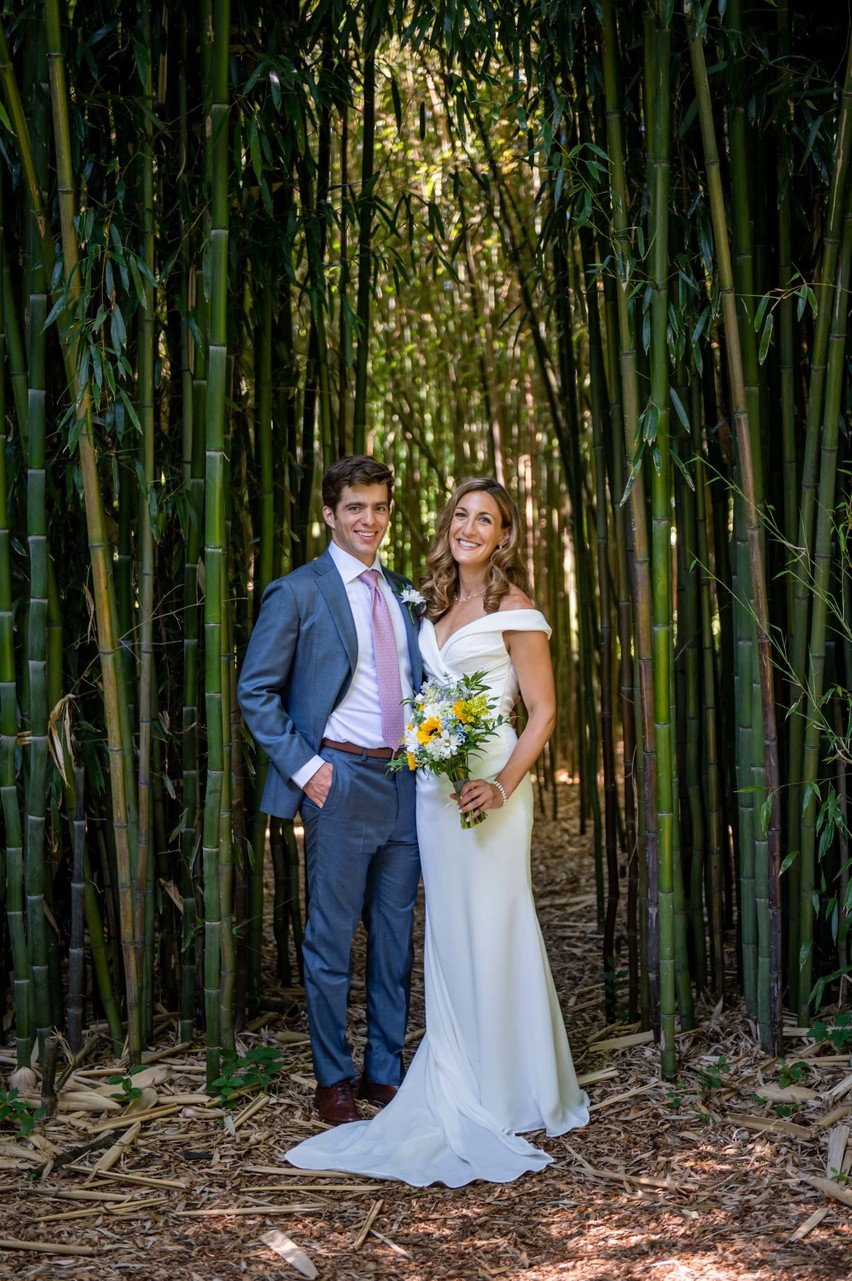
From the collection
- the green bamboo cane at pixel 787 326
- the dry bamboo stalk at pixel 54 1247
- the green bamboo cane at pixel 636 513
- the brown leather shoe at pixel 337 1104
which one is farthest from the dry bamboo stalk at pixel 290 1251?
the green bamboo cane at pixel 787 326

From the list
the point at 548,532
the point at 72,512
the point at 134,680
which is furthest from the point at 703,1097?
the point at 548,532

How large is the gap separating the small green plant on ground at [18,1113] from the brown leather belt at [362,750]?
0.99 meters

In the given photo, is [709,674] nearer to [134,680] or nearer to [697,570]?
[697,570]

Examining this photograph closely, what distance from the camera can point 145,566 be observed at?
282 cm

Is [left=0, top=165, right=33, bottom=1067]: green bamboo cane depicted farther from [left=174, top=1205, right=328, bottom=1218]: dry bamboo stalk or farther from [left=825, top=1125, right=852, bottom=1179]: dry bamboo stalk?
[left=825, top=1125, right=852, bottom=1179]: dry bamboo stalk

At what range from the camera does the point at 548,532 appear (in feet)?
20.6

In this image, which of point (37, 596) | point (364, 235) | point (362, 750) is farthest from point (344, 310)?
point (362, 750)

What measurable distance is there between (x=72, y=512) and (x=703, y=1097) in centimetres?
194

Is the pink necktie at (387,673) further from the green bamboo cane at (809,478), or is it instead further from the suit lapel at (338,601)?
the green bamboo cane at (809,478)

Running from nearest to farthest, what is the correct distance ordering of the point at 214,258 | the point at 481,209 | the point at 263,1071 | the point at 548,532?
the point at 214,258, the point at 263,1071, the point at 481,209, the point at 548,532

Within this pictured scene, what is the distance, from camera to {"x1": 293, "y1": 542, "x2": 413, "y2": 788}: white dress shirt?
2.65m

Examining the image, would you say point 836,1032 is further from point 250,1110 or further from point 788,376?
point 788,376

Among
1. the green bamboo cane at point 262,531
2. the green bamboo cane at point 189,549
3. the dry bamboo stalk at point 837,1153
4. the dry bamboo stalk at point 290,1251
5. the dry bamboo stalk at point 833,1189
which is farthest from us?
the green bamboo cane at point 262,531

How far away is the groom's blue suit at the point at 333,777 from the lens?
262cm
